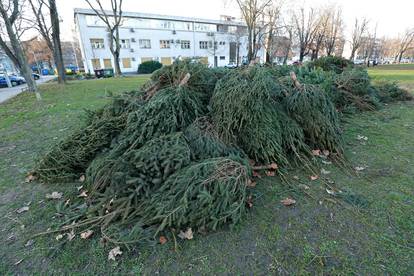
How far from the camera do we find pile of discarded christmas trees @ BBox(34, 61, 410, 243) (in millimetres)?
2234

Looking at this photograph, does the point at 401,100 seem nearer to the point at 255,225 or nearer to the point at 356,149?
the point at 356,149

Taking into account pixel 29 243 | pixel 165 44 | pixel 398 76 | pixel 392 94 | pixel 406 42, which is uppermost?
pixel 406 42

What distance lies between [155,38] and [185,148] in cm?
4355

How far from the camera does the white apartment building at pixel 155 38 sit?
115ft

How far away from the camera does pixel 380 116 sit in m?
6.14

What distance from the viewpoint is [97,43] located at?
35750mm

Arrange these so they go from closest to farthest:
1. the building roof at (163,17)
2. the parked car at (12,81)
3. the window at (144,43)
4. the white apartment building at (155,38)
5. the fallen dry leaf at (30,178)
Answer: 1. the fallen dry leaf at (30,178)
2. the parked car at (12,81)
3. the building roof at (163,17)
4. the white apartment building at (155,38)
5. the window at (144,43)

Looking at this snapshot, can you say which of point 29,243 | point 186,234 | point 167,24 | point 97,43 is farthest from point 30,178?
point 167,24

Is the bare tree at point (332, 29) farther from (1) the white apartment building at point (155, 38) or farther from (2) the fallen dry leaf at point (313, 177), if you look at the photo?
(2) the fallen dry leaf at point (313, 177)

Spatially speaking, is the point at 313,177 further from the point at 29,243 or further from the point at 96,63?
the point at 96,63

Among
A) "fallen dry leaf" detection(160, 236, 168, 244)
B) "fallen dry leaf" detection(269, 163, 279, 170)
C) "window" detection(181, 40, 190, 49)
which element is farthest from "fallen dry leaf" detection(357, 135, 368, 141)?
"window" detection(181, 40, 190, 49)

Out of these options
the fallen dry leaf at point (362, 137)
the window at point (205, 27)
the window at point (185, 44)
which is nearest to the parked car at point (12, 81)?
the window at point (185, 44)

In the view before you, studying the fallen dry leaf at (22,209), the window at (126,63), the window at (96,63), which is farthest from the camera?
the window at (126,63)

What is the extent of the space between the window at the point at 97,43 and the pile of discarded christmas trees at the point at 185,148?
38725 mm
